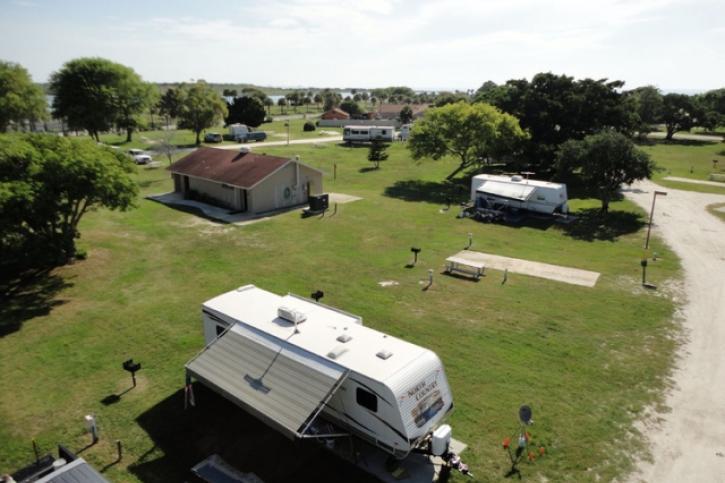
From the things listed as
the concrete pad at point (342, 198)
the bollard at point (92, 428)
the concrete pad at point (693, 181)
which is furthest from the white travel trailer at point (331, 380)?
the concrete pad at point (693, 181)

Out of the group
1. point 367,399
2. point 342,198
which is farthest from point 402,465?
point 342,198

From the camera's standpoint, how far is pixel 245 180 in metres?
37.1

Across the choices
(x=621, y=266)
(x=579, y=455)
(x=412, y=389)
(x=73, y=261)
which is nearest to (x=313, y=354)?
(x=412, y=389)

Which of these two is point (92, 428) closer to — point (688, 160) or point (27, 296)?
point (27, 296)

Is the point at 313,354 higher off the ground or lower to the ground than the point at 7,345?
higher

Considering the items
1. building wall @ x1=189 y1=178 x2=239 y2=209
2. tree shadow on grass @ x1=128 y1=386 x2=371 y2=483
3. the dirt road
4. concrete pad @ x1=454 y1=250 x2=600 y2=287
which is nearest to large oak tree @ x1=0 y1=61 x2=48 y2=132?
building wall @ x1=189 y1=178 x2=239 y2=209

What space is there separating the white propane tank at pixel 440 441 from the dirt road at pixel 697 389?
5020 millimetres

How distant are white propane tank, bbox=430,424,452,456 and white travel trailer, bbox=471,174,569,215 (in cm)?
2833

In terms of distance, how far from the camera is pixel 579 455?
12.8 m

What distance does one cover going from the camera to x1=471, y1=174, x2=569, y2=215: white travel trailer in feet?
122

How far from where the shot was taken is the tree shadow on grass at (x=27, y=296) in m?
19.9

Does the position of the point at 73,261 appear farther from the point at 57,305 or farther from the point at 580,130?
the point at 580,130

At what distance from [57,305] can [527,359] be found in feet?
66.8

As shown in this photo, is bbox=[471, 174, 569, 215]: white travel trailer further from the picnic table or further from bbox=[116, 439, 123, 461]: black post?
bbox=[116, 439, 123, 461]: black post
